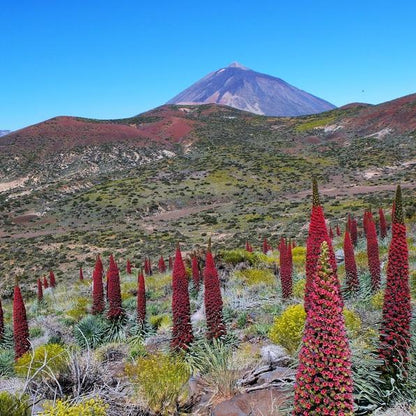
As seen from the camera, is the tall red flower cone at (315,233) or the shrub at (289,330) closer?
the tall red flower cone at (315,233)

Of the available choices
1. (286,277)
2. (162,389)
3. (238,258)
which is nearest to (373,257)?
(286,277)

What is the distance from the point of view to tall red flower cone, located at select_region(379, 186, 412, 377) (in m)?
3.80

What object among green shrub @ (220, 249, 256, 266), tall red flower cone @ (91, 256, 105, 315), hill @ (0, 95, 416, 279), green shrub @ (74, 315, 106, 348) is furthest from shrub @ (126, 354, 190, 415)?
hill @ (0, 95, 416, 279)

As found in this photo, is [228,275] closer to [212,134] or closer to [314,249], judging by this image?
[314,249]

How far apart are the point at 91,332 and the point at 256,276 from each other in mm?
6766

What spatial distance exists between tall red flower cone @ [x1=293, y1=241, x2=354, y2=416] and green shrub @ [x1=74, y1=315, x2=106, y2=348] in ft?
25.8

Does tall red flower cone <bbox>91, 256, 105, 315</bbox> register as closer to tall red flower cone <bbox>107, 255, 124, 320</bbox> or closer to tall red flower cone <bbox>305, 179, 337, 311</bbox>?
tall red flower cone <bbox>107, 255, 124, 320</bbox>

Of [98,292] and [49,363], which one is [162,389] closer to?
[49,363]

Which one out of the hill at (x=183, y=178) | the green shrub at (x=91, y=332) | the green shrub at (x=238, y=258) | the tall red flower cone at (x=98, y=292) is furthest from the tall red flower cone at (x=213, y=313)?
the hill at (x=183, y=178)

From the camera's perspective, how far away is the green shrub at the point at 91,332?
32.2ft

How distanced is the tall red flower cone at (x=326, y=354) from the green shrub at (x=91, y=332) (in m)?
7.88

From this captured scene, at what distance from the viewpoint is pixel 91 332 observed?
33.5ft

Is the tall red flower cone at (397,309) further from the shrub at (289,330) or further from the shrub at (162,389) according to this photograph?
the shrub at (162,389)

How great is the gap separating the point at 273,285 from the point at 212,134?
3289 inches
